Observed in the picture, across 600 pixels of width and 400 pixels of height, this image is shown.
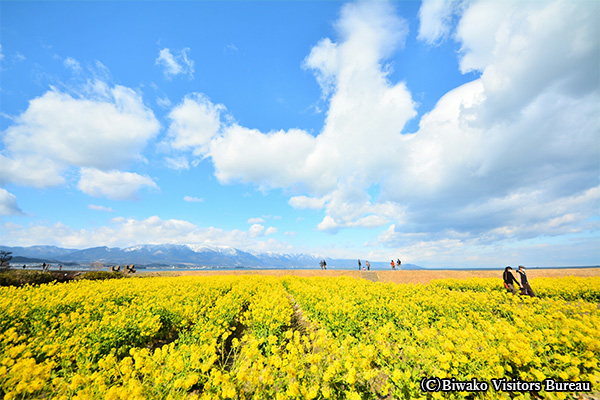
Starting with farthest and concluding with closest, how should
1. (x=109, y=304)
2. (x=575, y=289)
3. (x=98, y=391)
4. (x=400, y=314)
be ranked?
(x=575, y=289) < (x=109, y=304) < (x=400, y=314) < (x=98, y=391)

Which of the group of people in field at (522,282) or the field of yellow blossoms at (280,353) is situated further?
the group of people in field at (522,282)

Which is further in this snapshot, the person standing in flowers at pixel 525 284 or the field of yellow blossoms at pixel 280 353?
the person standing in flowers at pixel 525 284

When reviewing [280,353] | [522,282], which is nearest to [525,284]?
[522,282]

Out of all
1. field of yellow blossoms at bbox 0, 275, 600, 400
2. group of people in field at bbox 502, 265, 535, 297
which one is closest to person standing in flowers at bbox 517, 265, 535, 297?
group of people in field at bbox 502, 265, 535, 297

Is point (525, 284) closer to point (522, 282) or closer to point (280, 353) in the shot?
point (522, 282)

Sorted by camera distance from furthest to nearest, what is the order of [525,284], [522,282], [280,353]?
[522,282]
[525,284]
[280,353]

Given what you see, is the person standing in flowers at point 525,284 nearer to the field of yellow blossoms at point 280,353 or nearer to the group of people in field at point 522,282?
the group of people in field at point 522,282

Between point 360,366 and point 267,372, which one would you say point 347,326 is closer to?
point 360,366

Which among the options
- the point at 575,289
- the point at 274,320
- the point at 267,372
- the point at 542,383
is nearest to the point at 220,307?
the point at 274,320

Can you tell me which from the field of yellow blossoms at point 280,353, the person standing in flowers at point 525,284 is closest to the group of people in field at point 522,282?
the person standing in flowers at point 525,284

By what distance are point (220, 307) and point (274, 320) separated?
2.10m

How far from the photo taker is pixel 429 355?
4.01 m

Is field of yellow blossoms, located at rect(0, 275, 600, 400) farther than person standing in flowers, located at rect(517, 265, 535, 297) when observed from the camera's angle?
No

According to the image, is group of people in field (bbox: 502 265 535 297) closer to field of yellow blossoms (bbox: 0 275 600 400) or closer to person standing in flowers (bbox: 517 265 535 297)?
person standing in flowers (bbox: 517 265 535 297)
